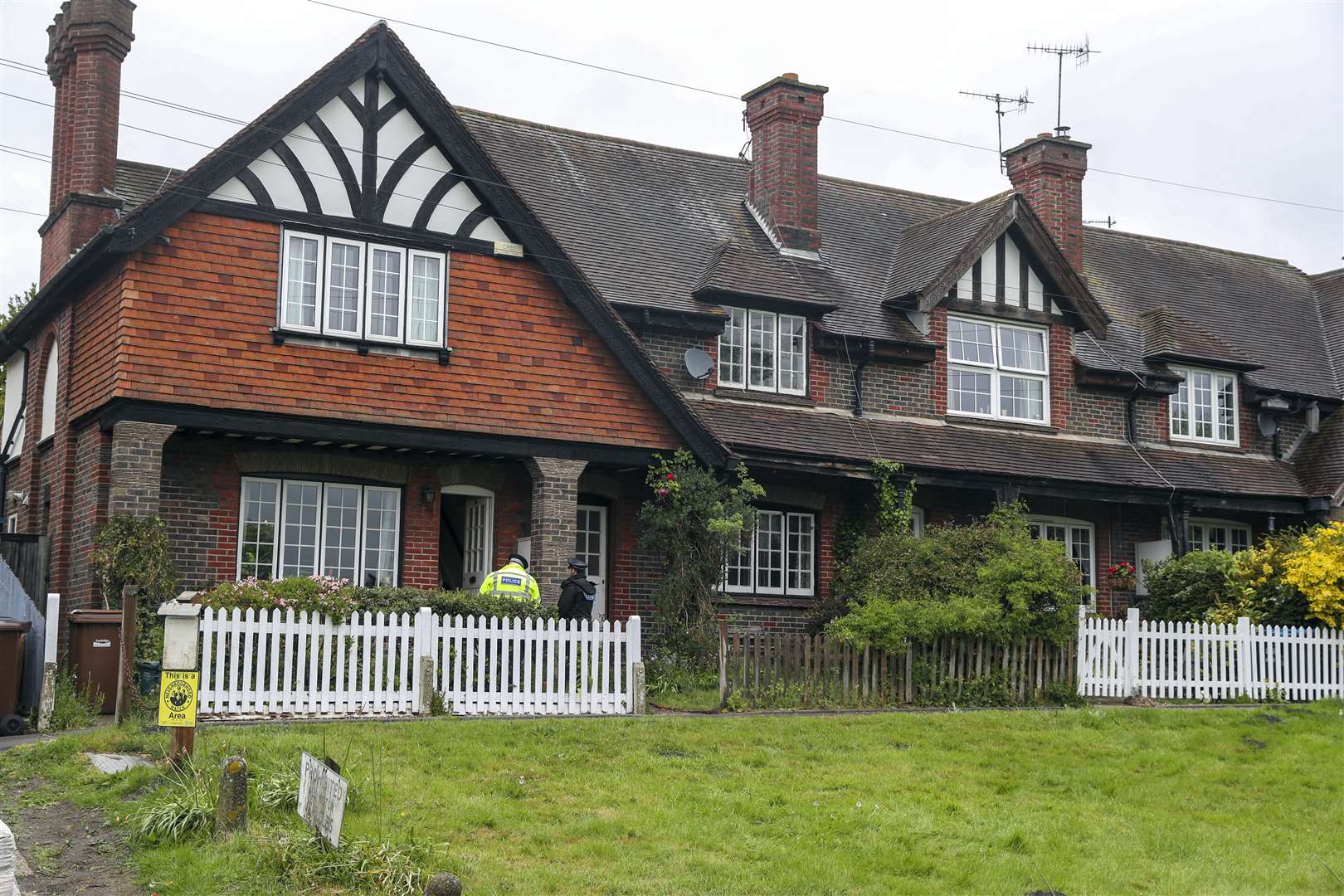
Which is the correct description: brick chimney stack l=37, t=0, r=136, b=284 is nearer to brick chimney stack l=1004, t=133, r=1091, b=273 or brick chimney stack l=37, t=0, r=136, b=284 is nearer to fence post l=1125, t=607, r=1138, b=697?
fence post l=1125, t=607, r=1138, b=697

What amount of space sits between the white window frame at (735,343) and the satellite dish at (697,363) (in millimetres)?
649

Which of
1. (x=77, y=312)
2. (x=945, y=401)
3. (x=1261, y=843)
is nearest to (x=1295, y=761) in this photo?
(x=1261, y=843)

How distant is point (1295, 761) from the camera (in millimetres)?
15844

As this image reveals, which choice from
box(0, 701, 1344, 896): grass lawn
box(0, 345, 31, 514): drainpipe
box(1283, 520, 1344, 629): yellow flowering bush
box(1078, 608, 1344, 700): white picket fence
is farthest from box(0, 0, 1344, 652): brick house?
box(0, 701, 1344, 896): grass lawn

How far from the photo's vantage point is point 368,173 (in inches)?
766

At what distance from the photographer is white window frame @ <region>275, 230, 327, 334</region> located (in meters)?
18.7

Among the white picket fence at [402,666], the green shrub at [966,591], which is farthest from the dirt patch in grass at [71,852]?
the green shrub at [966,591]

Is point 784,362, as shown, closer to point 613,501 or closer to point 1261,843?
point 613,501

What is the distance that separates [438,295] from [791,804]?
397 inches

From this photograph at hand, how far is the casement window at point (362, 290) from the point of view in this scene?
1894cm

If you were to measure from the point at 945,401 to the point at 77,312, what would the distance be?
13497 mm

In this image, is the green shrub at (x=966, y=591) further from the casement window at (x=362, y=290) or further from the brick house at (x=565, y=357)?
the casement window at (x=362, y=290)

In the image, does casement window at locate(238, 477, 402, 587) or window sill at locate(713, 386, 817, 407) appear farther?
window sill at locate(713, 386, 817, 407)

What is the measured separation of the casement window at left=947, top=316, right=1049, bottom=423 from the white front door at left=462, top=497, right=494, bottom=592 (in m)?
8.41
